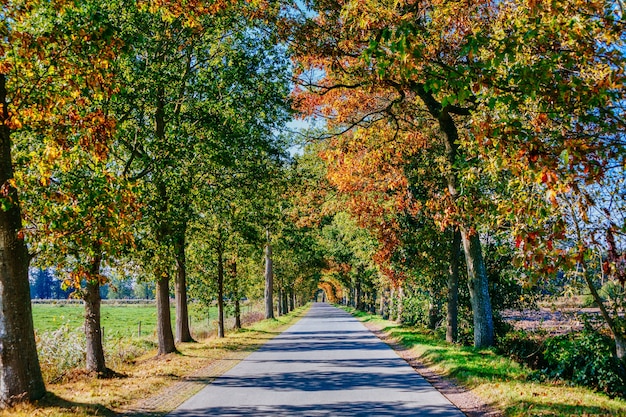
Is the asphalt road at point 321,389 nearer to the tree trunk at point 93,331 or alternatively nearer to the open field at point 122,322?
the tree trunk at point 93,331

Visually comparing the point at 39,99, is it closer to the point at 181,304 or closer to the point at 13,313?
the point at 13,313

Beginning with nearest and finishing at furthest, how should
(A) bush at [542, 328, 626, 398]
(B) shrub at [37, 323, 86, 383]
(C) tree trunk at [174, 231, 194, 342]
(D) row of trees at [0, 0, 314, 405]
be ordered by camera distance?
(D) row of trees at [0, 0, 314, 405] < (A) bush at [542, 328, 626, 398] < (B) shrub at [37, 323, 86, 383] < (C) tree trunk at [174, 231, 194, 342]

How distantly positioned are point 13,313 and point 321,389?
19.6ft

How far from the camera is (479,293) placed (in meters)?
15.7

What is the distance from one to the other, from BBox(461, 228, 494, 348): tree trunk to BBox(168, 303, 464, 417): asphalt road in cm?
249

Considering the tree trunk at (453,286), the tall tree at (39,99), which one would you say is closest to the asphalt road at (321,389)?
the tall tree at (39,99)

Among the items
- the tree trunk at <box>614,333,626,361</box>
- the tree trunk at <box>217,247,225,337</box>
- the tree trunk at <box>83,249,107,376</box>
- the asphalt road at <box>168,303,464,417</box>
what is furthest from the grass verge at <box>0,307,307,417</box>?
the tree trunk at <box>614,333,626,361</box>

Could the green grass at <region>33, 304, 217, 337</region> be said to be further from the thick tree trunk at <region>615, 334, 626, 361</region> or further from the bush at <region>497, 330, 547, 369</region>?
the bush at <region>497, 330, 547, 369</region>

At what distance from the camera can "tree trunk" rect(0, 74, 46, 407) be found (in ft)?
30.6

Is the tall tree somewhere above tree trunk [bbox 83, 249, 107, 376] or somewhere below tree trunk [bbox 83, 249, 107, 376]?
above

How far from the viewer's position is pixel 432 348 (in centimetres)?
Result: 1712

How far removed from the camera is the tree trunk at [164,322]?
18375 mm

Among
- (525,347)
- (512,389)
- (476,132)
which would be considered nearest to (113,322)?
(525,347)

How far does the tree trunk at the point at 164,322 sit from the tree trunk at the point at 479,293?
9.85m
